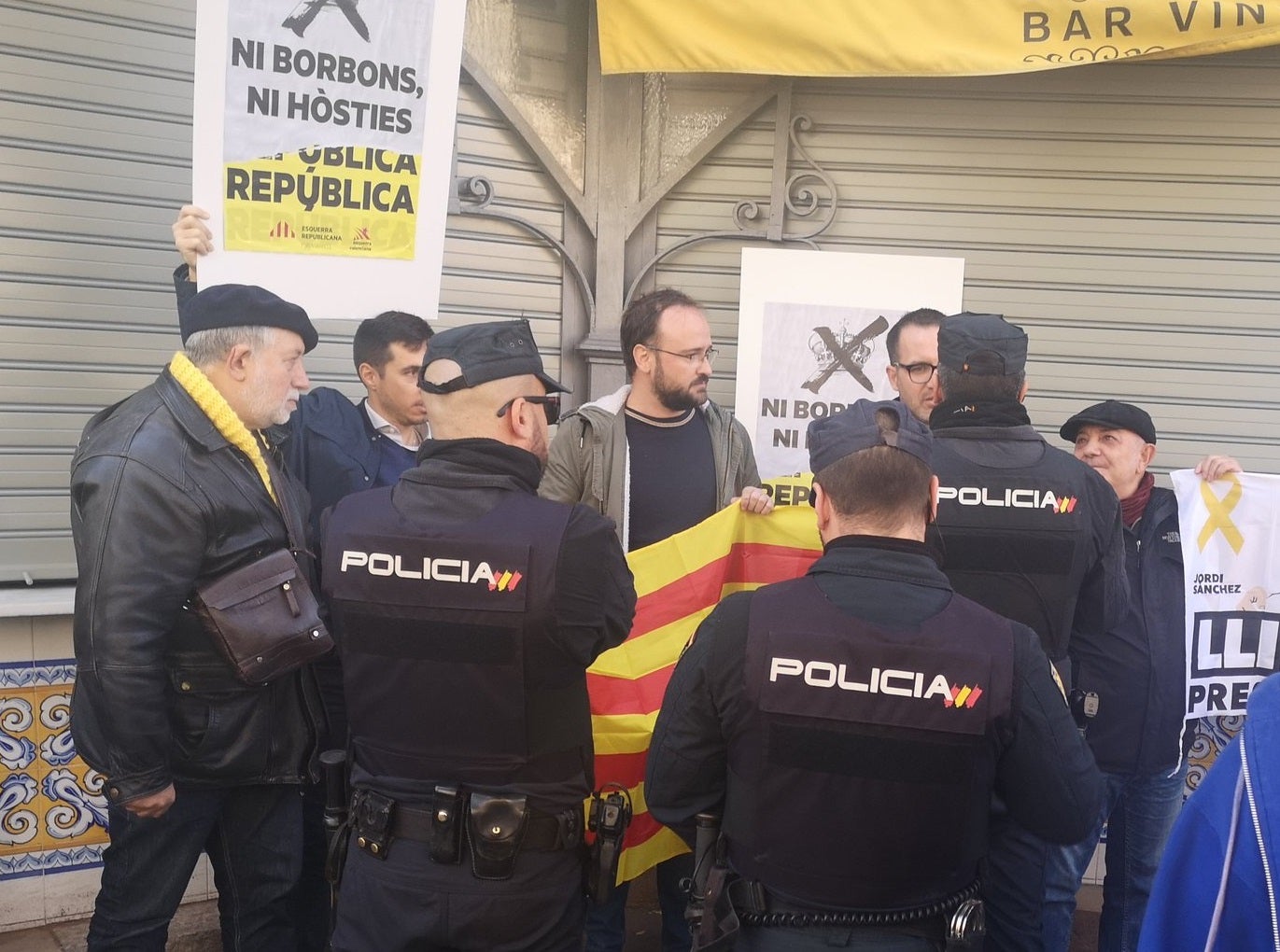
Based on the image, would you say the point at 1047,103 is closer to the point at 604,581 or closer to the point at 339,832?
the point at 604,581

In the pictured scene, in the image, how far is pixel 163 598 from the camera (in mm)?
3059

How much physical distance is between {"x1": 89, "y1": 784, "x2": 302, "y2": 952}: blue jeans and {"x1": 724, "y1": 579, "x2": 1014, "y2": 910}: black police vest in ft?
5.59

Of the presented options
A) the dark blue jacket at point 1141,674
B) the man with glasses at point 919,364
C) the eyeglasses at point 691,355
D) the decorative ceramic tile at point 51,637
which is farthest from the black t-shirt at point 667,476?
the decorative ceramic tile at point 51,637

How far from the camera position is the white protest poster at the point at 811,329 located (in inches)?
208

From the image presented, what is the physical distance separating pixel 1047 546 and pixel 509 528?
64.7 inches

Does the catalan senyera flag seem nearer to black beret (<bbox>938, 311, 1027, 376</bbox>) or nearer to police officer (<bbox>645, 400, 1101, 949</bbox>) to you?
black beret (<bbox>938, 311, 1027, 376</bbox>)

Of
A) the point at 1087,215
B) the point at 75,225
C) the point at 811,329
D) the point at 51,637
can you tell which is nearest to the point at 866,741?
the point at 811,329

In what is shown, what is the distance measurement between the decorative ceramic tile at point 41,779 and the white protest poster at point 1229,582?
14.2 ft

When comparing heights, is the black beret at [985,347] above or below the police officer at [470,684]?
above

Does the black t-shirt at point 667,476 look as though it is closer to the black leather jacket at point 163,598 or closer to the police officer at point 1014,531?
the police officer at point 1014,531

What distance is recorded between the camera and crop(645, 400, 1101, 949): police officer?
7.64 ft

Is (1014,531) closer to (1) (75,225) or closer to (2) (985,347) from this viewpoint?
(2) (985,347)

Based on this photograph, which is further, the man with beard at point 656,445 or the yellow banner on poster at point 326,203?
the man with beard at point 656,445

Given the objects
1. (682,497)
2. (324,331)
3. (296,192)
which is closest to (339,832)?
(682,497)
